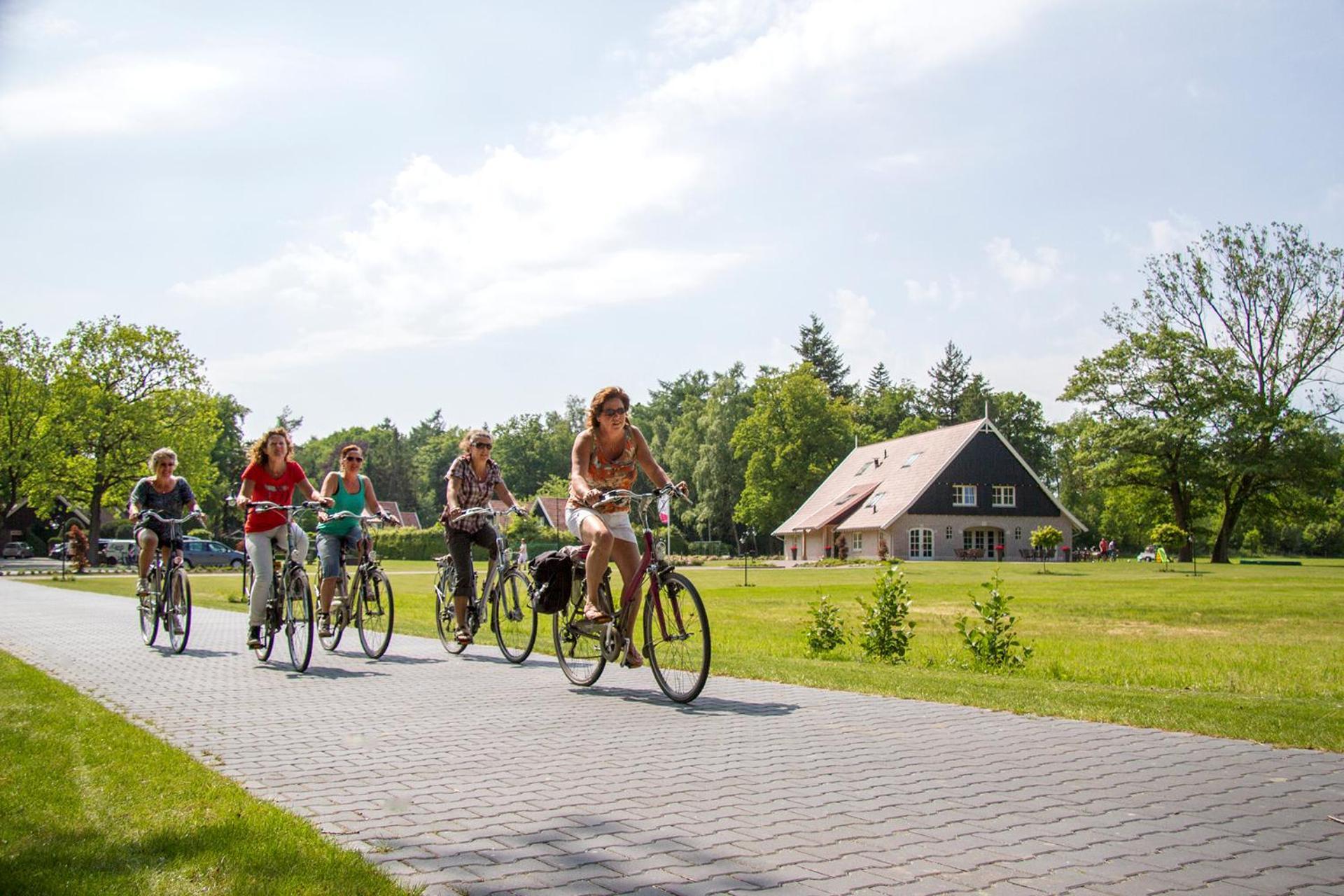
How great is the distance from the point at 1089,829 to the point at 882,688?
4.08m

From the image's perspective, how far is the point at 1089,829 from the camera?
4.25 metres

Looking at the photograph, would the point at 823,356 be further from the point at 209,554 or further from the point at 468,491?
the point at 468,491

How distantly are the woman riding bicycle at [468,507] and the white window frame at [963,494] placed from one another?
56.3 metres

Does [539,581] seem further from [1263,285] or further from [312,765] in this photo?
[1263,285]

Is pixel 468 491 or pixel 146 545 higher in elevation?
pixel 468 491

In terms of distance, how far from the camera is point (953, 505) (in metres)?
64.0

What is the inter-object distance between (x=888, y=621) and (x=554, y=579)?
481 cm

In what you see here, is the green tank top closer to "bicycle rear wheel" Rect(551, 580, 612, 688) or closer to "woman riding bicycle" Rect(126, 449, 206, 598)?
"woman riding bicycle" Rect(126, 449, 206, 598)

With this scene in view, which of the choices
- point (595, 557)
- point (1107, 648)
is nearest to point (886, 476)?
point (1107, 648)

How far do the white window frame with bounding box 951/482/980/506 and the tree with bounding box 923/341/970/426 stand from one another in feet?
144

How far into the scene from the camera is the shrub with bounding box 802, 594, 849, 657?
507 inches

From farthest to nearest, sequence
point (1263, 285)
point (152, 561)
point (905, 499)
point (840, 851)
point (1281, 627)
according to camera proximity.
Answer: point (905, 499) < point (1263, 285) < point (1281, 627) < point (152, 561) < point (840, 851)

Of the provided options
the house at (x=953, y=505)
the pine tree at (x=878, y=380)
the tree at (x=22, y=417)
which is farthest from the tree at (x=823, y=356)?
the tree at (x=22, y=417)

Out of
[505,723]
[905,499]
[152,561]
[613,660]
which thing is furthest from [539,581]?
[905,499]
